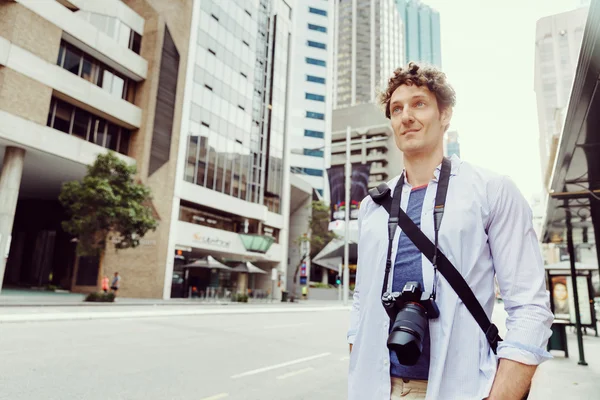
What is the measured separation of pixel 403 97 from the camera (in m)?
1.87

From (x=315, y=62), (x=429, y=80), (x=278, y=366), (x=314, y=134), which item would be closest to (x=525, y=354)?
(x=429, y=80)

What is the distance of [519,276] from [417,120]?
73cm

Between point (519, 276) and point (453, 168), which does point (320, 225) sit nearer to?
point (453, 168)

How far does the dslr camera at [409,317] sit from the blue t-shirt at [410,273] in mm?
70

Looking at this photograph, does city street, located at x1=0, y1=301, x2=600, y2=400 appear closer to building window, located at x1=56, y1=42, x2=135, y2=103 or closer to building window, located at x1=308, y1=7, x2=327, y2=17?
building window, located at x1=56, y1=42, x2=135, y2=103

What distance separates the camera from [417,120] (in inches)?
71.3

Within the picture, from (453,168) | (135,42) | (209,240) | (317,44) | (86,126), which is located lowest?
(453,168)

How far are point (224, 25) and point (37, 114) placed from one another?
69.1 ft

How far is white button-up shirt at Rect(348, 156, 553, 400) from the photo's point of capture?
4.60ft

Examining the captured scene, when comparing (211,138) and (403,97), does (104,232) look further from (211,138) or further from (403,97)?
(403,97)

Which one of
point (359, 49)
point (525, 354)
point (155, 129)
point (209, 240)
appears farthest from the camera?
point (359, 49)

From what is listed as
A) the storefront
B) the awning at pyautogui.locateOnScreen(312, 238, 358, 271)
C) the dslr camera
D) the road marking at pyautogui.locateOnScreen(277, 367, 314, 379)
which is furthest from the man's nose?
the awning at pyautogui.locateOnScreen(312, 238, 358, 271)

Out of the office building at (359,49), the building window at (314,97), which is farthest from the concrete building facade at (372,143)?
the office building at (359,49)

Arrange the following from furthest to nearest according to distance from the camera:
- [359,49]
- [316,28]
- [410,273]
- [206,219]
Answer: [359,49] → [316,28] → [206,219] → [410,273]
